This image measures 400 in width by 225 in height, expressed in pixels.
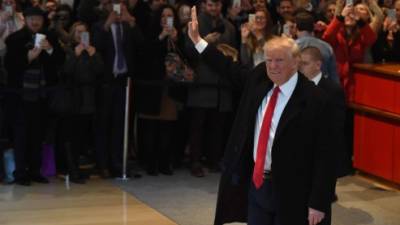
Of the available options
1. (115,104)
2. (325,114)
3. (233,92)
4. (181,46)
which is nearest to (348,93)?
(233,92)

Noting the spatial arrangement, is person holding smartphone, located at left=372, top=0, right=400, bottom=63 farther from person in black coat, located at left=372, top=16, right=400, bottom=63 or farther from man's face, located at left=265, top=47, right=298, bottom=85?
man's face, located at left=265, top=47, right=298, bottom=85

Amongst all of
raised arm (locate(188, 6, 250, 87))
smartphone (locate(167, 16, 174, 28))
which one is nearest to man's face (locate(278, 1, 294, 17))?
smartphone (locate(167, 16, 174, 28))


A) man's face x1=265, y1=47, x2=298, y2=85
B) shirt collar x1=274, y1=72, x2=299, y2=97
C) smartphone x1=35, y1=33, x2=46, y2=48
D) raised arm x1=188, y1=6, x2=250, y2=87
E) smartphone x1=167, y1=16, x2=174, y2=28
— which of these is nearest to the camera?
man's face x1=265, y1=47, x2=298, y2=85

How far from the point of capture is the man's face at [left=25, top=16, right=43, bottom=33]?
29.9ft

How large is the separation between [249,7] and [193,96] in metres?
1.75

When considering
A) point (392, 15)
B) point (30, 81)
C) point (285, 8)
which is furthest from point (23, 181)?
point (392, 15)

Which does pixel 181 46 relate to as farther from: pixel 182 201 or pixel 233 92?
pixel 182 201

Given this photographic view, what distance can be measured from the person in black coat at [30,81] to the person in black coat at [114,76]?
55 cm

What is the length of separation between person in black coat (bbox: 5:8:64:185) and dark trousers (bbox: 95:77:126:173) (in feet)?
2.00

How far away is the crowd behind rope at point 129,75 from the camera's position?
9203 millimetres

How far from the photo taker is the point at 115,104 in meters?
9.70

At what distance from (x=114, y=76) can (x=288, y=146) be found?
480 cm

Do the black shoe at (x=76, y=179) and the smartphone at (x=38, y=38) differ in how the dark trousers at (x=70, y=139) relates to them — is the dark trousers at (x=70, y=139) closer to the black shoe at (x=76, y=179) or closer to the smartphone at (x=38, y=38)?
the black shoe at (x=76, y=179)

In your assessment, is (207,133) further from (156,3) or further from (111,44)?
(156,3)
